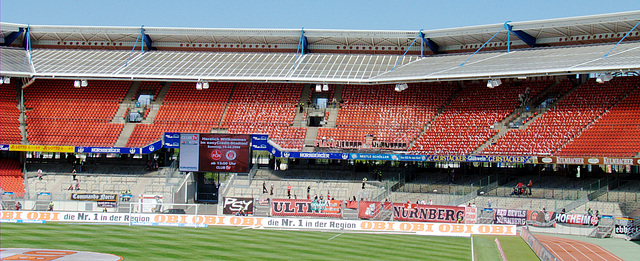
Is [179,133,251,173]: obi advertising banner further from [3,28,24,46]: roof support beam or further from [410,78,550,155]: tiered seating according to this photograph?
[3,28,24,46]: roof support beam

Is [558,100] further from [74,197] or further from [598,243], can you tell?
[74,197]

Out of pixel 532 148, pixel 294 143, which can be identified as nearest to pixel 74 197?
pixel 294 143

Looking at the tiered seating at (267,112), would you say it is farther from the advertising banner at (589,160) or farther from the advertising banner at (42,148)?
the advertising banner at (589,160)

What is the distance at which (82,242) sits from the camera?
23094 mm

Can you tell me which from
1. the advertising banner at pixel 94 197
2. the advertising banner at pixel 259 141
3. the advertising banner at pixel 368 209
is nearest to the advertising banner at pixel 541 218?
the advertising banner at pixel 368 209

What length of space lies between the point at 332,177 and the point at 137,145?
529 inches

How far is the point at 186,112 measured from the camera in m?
45.7

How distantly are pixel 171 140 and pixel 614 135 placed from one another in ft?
87.3

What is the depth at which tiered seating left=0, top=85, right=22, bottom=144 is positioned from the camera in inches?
1699

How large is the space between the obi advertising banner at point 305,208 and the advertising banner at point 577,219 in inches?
465

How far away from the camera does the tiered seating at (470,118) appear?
131ft

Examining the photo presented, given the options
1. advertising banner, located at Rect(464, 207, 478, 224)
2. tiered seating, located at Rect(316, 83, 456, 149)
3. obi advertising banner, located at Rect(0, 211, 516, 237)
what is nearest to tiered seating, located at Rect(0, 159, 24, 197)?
obi advertising banner, located at Rect(0, 211, 516, 237)

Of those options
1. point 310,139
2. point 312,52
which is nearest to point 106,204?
point 310,139

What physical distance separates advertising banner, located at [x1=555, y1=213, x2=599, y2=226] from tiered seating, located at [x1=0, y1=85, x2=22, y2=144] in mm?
35032
